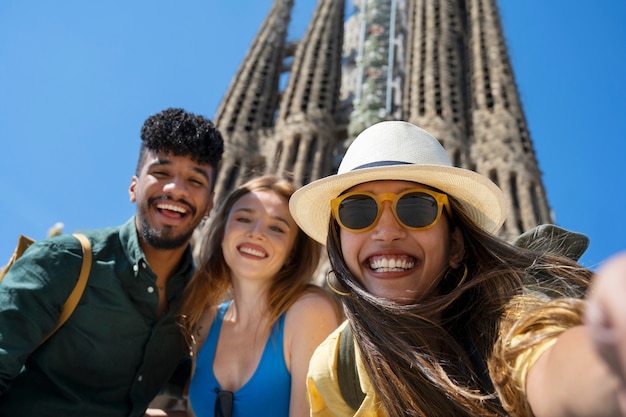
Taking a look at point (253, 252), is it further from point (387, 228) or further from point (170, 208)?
point (387, 228)

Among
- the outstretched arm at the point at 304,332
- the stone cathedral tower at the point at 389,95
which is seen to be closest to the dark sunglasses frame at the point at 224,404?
the outstretched arm at the point at 304,332

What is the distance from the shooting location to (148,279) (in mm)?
2959

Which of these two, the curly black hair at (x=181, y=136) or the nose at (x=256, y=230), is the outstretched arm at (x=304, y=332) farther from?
the curly black hair at (x=181, y=136)

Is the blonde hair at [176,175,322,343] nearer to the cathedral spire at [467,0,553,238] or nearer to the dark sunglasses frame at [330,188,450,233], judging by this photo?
the dark sunglasses frame at [330,188,450,233]

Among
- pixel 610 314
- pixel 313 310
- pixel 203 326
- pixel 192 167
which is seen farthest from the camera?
pixel 192 167

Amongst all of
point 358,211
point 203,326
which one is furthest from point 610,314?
→ point 203,326

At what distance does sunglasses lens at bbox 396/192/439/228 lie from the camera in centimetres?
193

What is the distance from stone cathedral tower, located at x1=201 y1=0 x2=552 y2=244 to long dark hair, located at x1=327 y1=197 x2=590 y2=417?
15139mm

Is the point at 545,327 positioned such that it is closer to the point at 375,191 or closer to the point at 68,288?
the point at 375,191

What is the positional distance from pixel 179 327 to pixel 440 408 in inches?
74.0

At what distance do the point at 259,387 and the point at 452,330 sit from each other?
1061mm

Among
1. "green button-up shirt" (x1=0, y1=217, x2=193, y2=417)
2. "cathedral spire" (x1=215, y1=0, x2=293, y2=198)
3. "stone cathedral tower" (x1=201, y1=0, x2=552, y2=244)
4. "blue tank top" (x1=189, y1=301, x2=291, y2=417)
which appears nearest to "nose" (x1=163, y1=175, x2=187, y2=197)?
"green button-up shirt" (x1=0, y1=217, x2=193, y2=417)

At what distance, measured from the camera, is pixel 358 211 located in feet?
6.55

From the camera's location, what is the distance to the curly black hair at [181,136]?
330 cm
